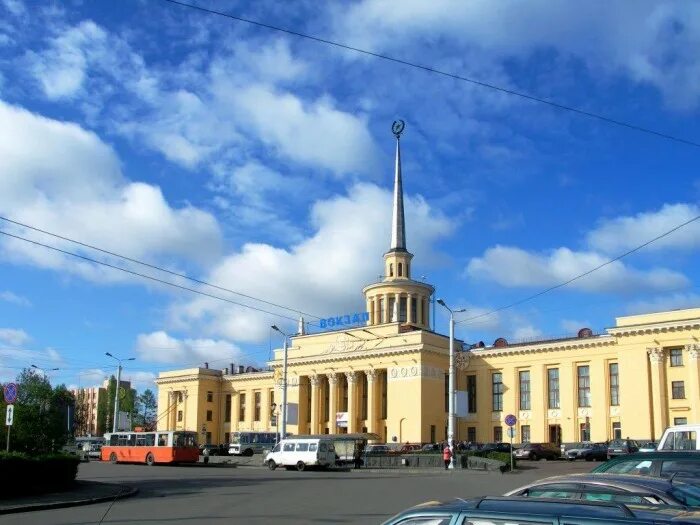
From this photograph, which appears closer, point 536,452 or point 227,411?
point 536,452

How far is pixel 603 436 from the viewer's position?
192 feet

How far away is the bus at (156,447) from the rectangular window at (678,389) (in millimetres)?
Answer: 33734

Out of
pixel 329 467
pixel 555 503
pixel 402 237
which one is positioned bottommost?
Answer: pixel 329 467

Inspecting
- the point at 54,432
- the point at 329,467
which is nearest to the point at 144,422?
the point at 329,467

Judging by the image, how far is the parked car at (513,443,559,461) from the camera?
51.3 metres

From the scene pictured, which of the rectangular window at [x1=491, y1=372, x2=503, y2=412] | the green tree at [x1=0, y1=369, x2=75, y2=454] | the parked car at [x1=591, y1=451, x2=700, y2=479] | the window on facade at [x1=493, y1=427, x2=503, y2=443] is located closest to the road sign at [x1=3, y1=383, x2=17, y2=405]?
the green tree at [x1=0, y1=369, x2=75, y2=454]

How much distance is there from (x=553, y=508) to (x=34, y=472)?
20292 mm

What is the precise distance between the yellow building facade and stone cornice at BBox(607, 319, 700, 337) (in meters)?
0.07

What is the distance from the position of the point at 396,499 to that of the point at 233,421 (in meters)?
67.7

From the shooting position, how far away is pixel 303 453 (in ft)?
140

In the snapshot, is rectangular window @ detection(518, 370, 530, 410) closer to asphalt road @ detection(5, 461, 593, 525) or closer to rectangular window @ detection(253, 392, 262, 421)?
rectangular window @ detection(253, 392, 262, 421)

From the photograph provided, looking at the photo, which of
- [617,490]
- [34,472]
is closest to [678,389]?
[34,472]

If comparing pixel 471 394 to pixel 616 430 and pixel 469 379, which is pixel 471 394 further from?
pixel 616 430

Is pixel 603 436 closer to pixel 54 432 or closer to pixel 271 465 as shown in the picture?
pixel 271 465
